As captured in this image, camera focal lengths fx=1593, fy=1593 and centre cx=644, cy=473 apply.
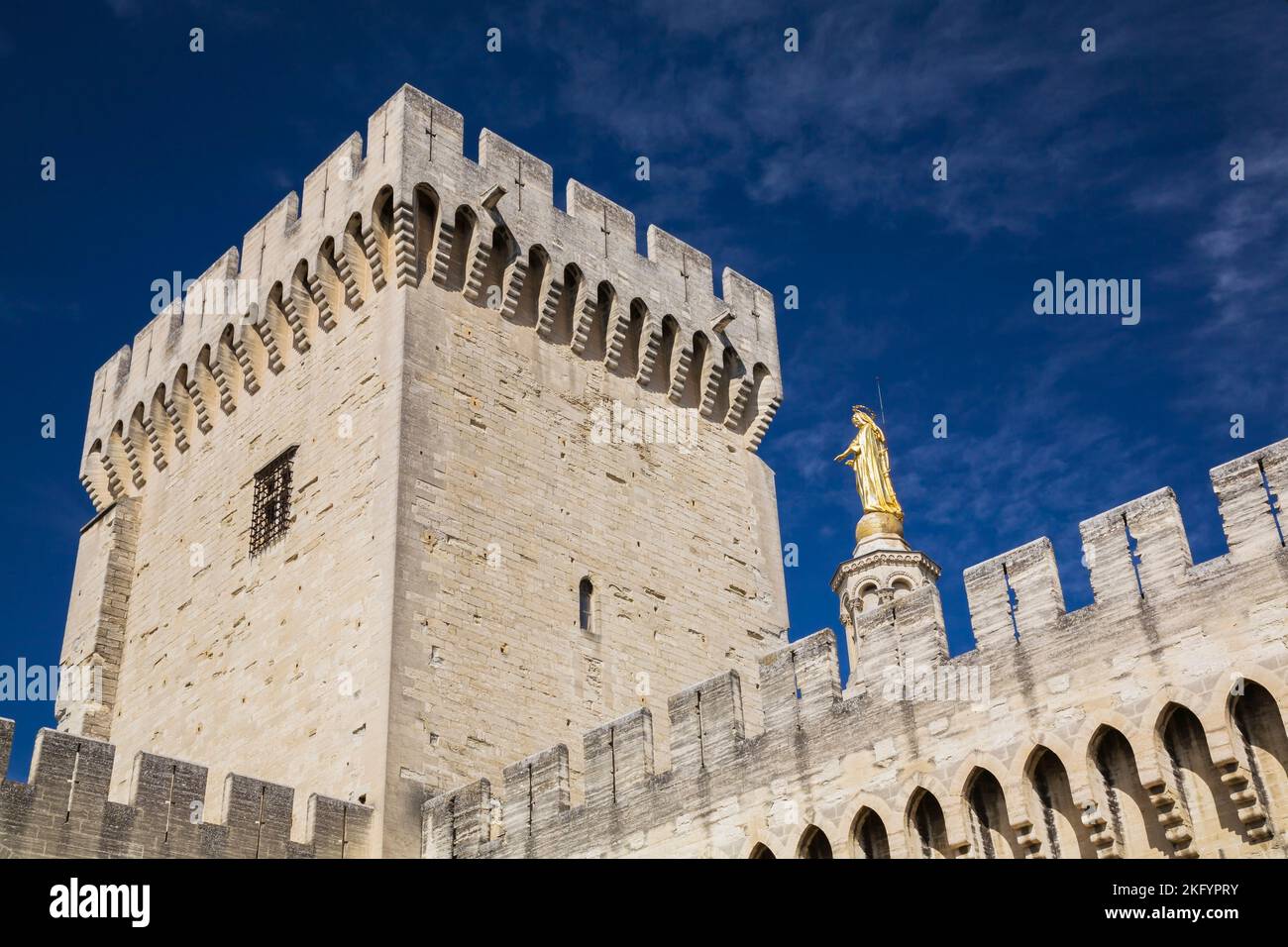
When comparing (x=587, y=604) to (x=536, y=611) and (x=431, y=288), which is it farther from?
(x=431, y=288)

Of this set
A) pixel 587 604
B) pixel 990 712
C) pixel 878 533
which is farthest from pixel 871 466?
pixel 990 712

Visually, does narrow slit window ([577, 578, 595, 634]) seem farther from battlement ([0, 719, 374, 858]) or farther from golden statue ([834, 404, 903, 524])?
golden statue ([834, 404, 903, 524])

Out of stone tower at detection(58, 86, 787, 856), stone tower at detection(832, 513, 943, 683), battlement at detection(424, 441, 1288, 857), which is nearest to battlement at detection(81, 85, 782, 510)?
stone tower at detection(58, 86, 787, 856)

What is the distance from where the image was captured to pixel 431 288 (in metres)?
18.5

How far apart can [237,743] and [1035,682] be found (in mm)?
9517

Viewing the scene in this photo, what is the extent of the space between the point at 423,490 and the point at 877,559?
10910 mm

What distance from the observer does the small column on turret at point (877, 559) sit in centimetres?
2583

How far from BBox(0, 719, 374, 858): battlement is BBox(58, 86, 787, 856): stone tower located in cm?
65

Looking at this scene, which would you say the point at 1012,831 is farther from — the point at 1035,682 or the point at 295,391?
the point at 295,391

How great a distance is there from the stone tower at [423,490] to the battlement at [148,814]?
2.14 feet

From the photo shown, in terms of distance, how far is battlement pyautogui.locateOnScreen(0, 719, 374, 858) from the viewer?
13.2 m

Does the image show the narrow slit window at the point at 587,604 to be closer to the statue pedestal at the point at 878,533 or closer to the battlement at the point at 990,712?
the battlement at the point at 990,712

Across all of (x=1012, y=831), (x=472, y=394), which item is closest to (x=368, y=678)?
(x=472, y=394)

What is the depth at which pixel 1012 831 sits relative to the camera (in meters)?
11.6
